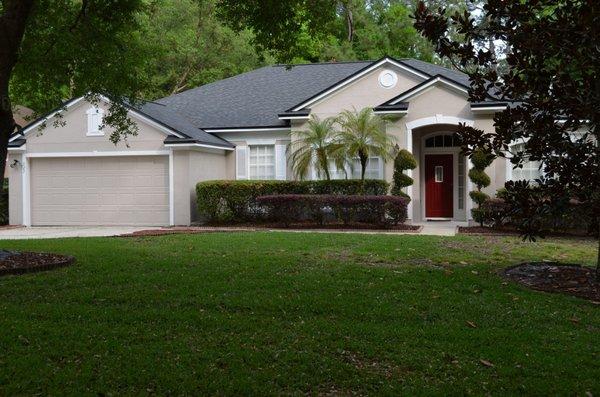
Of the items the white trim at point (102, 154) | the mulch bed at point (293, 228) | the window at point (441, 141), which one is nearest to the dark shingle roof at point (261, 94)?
the window at point (441, 141)

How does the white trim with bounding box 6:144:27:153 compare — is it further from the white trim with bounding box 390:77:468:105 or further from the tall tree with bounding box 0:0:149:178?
the white trim with bounding box 390:77:468:105

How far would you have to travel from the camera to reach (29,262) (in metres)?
9.42

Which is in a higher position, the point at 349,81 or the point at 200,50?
the point at 200,50

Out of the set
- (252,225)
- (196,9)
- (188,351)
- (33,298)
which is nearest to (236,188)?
(252,225)

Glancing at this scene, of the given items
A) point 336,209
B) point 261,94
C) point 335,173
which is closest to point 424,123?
point 335,173

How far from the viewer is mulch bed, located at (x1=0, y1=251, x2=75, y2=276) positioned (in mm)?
8781

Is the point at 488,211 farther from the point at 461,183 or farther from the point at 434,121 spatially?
the point at 461,183

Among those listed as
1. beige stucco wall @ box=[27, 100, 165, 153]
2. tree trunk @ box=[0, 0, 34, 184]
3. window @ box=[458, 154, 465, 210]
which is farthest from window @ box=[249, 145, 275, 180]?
tree trunk @ box=[0, 0, 34, 184]

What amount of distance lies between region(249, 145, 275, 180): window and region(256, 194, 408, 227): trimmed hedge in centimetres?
262

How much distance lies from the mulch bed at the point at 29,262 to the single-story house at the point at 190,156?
852 centimetres

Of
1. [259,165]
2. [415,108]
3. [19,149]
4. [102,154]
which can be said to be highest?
[415,108]

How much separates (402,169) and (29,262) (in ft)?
36.9

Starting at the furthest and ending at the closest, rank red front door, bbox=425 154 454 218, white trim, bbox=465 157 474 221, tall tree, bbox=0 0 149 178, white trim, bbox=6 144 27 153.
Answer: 1. white trim, bbox=6 144 27 153
2. red front door, bbox=425 154 454 218
3. white trim, bbox=465 157 474 221
4. tall tree, bbox=0 0 149 178

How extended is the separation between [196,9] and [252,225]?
2250cm
